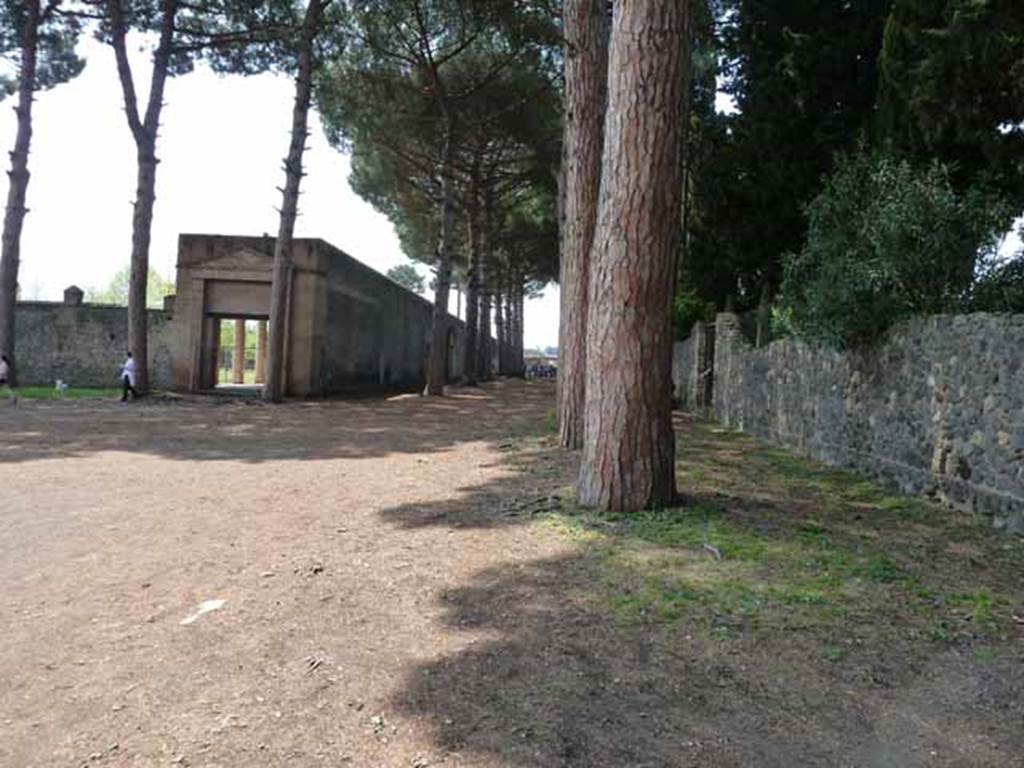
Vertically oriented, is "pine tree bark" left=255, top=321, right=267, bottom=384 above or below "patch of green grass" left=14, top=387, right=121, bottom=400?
above

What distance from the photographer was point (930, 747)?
296cm

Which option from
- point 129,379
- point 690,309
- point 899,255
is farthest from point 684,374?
point 129,379

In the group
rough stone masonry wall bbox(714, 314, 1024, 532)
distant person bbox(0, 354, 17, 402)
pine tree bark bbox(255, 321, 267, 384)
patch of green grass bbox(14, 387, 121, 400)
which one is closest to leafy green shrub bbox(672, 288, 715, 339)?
rough stone masonry wall bbox(714, 314, 1024, 532)

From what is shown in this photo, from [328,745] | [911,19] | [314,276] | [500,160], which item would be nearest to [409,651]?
[328,745]

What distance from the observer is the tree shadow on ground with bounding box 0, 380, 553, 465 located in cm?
1078

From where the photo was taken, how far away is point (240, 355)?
3931cm

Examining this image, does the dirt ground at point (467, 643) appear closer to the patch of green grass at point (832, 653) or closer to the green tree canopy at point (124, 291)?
the patch of green grass at point (832, 653)

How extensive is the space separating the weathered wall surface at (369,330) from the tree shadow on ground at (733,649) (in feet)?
65.3

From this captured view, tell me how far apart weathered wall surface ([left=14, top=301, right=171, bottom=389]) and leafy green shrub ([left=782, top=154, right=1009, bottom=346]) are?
2234 centimetres

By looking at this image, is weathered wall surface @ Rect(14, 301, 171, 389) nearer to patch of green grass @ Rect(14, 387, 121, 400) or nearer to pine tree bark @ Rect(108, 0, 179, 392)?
patch of green grass @ Rect(14, 387, 121, 400)

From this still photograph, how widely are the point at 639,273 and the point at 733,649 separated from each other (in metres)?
3.14

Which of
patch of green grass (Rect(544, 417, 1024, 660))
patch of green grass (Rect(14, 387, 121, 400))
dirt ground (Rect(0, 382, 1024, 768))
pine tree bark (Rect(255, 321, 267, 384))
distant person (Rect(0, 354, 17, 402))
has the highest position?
pine tree bark (Rect(255, 321, 267, 384))

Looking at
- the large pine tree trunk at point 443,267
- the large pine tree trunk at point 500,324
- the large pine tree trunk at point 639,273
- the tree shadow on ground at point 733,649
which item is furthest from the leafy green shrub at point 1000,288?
the large pine tree trunk at point 500,324

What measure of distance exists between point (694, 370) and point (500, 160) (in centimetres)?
1202
